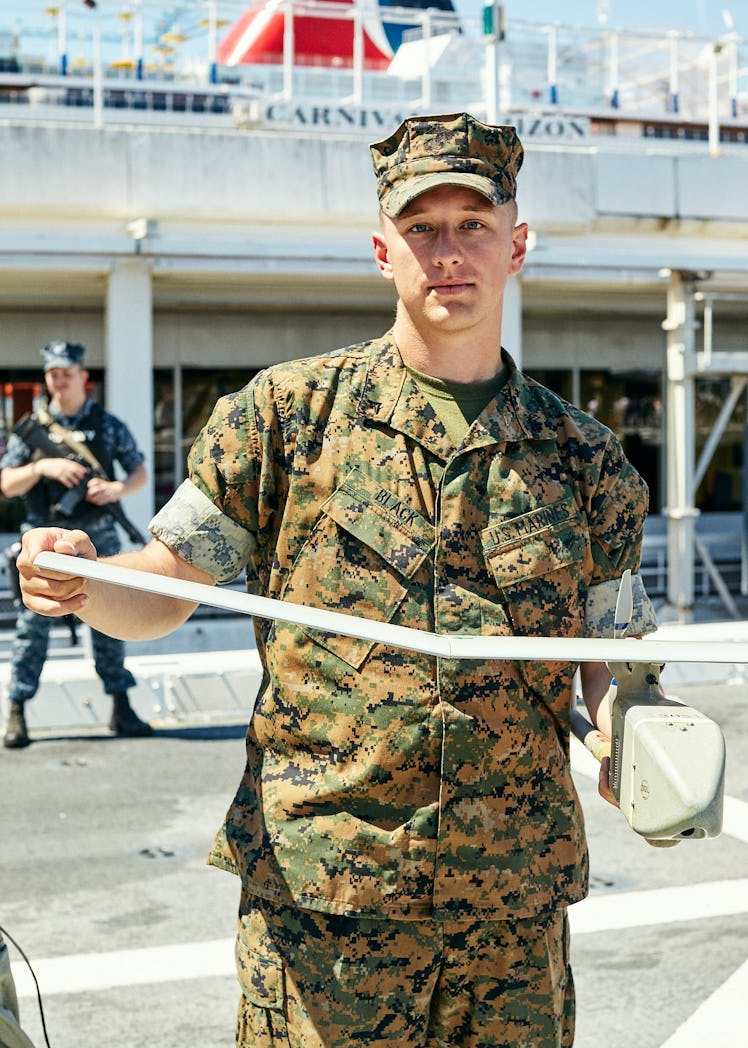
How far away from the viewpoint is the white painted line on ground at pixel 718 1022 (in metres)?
3.54

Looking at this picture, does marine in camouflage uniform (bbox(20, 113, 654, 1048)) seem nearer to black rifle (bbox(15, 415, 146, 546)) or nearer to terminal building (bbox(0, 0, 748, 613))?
black rifle (bbox(15, 415, 146, 546))

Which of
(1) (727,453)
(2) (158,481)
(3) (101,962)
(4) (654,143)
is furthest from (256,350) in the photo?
(4) (654,143)

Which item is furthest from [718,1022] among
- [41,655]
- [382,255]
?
[41,655]

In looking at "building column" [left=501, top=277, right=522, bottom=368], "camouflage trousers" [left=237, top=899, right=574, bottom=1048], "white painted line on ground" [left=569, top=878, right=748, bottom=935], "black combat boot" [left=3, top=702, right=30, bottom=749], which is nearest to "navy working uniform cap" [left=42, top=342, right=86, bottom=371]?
"black combat boot" [left=3, top=702, right=30, bottom=749]

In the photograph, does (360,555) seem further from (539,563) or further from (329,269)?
(329,269)

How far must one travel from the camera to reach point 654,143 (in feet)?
72.0

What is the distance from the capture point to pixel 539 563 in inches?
87.0

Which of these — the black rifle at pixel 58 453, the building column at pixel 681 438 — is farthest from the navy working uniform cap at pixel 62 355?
the building column at pixel 681 438

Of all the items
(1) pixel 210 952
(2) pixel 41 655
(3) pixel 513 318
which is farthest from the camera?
(3) pixel 513 318

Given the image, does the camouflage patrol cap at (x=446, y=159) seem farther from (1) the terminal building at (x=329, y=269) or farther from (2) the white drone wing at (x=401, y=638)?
(1) the terminal building at (x=329, y=269)

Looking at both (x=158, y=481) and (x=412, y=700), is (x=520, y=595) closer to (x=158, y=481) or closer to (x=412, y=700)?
(x=412, y=700)

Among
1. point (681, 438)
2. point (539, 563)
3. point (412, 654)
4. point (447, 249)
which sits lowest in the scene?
point (681, 438)

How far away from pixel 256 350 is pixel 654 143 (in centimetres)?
1115

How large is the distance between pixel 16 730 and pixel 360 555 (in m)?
5.05
